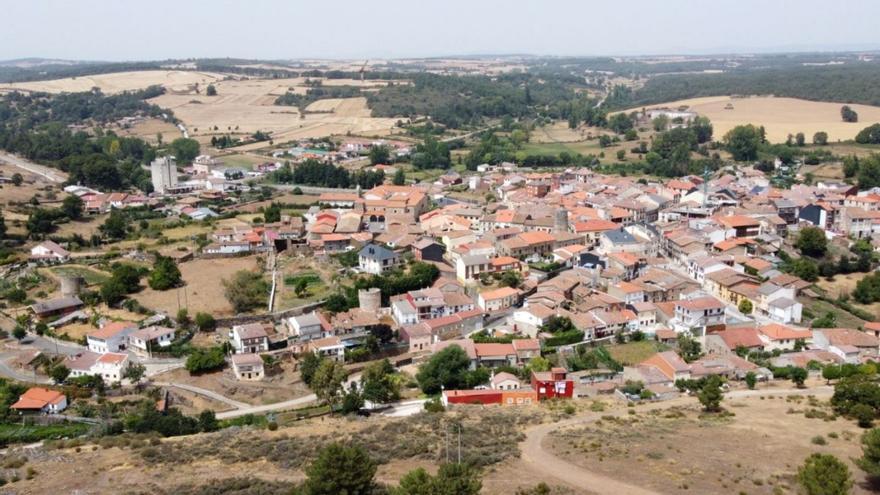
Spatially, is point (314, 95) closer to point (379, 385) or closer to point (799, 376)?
point (379, 385)

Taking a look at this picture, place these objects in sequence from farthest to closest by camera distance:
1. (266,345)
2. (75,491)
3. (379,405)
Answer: (266,345) < (379,405) < (75,491)

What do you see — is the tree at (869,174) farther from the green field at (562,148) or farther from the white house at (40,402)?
the white house at (40,402)

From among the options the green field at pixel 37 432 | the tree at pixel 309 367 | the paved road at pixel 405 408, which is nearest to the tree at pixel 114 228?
the green field at pixel 37 432

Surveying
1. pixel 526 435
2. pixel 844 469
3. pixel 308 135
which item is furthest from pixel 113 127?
pixel 844 469

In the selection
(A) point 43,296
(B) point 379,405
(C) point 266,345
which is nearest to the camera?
(B) point 379,405

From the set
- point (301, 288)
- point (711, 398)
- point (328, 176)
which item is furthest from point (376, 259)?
point (328, 176)

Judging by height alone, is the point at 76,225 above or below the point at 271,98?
below

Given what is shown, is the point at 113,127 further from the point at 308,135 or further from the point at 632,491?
the point at 632,491

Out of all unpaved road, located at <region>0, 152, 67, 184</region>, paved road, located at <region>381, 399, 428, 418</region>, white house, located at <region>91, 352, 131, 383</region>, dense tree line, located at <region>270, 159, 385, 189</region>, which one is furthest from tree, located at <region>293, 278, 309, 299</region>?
unpaved road, located at <region>0, 152, 67, 184</region>

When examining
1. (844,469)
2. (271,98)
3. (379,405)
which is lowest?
(379,405)
